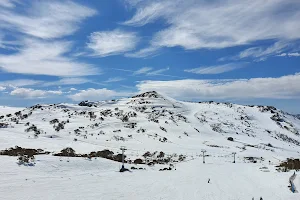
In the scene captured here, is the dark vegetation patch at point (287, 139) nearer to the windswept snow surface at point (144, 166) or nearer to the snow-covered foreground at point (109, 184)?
the windswept snow surface at point (144, 166)

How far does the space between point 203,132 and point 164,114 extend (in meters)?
20.3

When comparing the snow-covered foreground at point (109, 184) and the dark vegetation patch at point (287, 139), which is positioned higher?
the dark vegetation patch at point (287, 139)

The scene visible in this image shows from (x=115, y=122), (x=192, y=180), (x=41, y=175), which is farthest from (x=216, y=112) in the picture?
(x=41, y=175)

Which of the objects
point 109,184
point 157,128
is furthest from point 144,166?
point 157,128

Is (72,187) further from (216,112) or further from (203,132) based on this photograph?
(216,112)

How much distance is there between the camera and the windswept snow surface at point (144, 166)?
66.8 ft

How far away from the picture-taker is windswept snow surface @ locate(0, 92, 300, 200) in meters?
20.4

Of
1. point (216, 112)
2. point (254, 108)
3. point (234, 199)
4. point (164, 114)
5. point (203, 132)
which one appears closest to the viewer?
point (234, 199)

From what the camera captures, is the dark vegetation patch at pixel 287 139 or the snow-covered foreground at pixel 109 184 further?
the dark vegetation patch at pixel 287 139

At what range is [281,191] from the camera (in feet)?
77.6

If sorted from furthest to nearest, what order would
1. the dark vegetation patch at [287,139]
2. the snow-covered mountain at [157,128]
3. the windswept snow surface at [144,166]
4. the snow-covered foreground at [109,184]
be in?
the dark vegetation patch at [287,139] < the snow-covered mountain at [157,128] < the windswept snow surface at [144,166] < the snow-covered foreground at [109,184]

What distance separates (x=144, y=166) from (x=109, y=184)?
12342 mm

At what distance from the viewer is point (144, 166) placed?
34.9 m

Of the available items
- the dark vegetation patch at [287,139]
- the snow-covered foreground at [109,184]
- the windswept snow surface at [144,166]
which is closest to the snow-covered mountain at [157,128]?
the dark vegetation patch at [287,139]
